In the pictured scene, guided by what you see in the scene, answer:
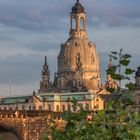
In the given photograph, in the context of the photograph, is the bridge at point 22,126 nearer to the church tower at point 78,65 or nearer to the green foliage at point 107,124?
the green foliage at point 107,124

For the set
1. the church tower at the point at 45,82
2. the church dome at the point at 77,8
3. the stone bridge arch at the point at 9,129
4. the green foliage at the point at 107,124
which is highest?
the church dome at the point at 77,8

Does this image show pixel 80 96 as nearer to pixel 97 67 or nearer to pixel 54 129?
pixel 97 67

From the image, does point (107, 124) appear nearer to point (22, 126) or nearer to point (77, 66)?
point (22, 126)

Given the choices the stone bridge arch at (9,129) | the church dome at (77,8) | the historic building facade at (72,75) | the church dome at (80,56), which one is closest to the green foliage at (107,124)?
the stone bridge arch at (9,129)

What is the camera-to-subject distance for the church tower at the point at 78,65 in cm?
15138

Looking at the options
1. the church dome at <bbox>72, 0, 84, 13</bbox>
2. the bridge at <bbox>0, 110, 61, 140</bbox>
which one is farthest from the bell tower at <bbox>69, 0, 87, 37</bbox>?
the bridge at <bbox>0, 110, 61, 140</bbox>

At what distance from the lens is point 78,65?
152 m

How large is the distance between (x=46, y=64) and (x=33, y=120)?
306 feet

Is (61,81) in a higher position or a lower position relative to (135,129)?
higher

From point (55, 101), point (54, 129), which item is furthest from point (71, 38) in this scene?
point (54, 129)

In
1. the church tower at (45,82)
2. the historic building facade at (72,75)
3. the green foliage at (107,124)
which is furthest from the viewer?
the church tower at (45,82)

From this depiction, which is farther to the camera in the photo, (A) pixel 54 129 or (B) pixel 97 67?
(B) pixel 97 67

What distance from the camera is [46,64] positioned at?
164 meters

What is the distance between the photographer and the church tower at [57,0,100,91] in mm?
151375
